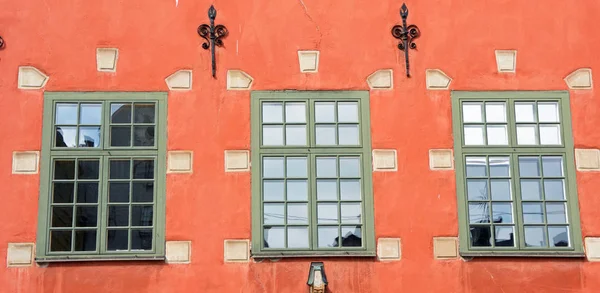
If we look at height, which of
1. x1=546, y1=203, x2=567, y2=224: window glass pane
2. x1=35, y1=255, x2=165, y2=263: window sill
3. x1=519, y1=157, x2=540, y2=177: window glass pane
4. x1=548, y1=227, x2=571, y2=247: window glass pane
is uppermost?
x1=519, y1=157, x2=540, y2=177: window glass pane

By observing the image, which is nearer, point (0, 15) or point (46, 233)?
point (46, 233)

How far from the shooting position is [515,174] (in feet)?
35.5

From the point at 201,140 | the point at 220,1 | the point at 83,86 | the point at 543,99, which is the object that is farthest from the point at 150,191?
the point at 543,99

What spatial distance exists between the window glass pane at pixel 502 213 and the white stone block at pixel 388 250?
117cm

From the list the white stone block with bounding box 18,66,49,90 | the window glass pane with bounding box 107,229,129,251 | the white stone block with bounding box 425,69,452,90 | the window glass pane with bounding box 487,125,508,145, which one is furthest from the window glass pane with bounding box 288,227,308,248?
the white stone block with bounding box 18,66,49,90

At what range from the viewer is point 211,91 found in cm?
1106

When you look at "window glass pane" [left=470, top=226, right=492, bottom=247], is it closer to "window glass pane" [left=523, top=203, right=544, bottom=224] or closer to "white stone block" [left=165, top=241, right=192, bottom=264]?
"window glass pane" [left=523, top=203, right=544, bottom=224]

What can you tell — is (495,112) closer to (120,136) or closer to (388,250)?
(388,250)

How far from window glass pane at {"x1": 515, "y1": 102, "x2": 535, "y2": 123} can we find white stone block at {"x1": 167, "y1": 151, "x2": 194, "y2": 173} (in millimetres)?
3929

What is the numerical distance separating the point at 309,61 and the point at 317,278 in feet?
8.73

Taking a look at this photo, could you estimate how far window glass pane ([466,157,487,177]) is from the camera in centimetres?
1088

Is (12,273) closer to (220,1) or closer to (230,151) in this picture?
(230,151)

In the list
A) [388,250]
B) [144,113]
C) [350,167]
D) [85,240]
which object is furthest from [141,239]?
[388,250]

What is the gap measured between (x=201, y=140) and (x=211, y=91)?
621 millimetres
